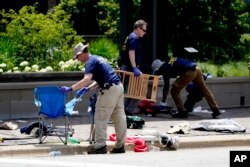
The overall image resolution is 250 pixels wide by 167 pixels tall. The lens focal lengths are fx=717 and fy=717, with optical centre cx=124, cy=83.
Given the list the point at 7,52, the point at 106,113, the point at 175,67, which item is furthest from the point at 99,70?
the point at 7,52

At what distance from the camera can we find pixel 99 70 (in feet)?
38.0

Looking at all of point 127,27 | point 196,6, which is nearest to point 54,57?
point 127,27

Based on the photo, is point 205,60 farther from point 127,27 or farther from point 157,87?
point 157,87

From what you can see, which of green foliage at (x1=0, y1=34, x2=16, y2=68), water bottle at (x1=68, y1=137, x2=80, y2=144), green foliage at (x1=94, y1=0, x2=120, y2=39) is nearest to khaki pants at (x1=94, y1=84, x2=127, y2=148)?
water bottle at (x1=68, y1=137, x2=80, y2=144)

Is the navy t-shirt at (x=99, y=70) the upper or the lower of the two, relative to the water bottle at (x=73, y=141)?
upper

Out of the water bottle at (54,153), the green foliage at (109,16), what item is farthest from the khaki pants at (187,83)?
the green foliage at (109,16)

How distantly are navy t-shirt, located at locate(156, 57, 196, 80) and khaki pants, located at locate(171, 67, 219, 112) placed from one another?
3.9 inches

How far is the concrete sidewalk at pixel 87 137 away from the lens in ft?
38.3

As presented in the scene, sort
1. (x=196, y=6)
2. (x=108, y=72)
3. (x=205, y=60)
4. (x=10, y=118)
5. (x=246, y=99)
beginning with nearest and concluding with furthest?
(x=108, y=72)
(x=10, y=118)
(x=246, y=99)
(x=205, y=60)
(x=196, y=6)

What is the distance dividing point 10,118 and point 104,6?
11.3m

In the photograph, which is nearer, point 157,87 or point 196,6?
point 157,87

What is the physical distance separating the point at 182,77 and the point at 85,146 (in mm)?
4243

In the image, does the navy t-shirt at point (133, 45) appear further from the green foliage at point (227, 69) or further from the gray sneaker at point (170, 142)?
the green foliage at point (227, 69)

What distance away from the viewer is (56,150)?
11.7 meters
